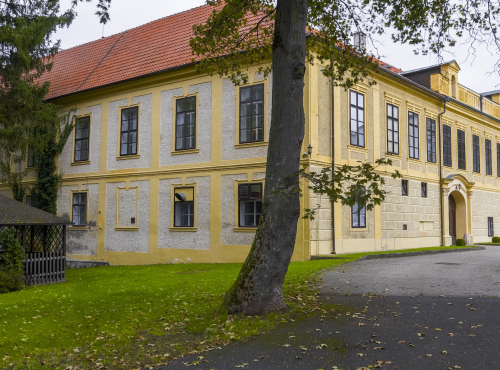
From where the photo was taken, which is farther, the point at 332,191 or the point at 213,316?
the point at 213,316

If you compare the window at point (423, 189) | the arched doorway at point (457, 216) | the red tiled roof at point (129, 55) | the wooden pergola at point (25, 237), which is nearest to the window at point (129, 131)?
the red tiled roof at point (129, 55)

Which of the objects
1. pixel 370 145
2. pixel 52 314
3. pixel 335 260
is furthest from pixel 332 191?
pixel 370 145

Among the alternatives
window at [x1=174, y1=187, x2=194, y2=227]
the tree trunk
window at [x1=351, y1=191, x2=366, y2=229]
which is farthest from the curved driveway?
window at [x1=174, y1=187, x2=194, y2=227]

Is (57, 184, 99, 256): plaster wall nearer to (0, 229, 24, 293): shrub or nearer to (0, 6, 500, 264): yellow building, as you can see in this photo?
(0, 6, 500, 264): yellow building

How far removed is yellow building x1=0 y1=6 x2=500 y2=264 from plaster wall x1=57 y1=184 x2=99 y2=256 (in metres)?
0.07

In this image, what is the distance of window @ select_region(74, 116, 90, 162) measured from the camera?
931 inches

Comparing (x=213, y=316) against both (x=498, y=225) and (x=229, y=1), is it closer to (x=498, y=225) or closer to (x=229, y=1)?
(x=229, y=1)

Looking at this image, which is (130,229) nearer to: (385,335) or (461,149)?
(385,335)

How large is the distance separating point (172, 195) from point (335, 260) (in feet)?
24.1

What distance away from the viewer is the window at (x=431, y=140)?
80.5ft

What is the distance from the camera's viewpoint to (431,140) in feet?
81.4

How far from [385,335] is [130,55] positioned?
20274mm

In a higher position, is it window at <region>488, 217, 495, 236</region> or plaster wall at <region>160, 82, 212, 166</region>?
plaster wall at <region>160, 82, 212, 166</region>

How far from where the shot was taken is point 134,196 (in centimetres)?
2172
